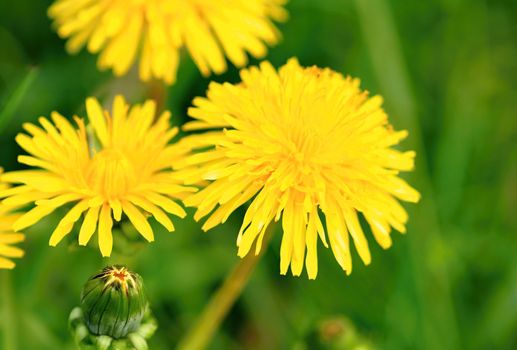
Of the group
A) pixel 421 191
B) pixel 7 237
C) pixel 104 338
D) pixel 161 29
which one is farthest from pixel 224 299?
pixel 421 191

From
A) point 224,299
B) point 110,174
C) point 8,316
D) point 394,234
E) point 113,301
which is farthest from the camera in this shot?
point 394,234

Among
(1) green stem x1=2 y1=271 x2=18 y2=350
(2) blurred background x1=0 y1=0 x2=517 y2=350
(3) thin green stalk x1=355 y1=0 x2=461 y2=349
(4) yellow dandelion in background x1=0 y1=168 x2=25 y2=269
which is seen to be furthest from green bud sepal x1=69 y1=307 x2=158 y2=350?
(3) thin green stalk x1=355 y1=0 x2=461 y2=349

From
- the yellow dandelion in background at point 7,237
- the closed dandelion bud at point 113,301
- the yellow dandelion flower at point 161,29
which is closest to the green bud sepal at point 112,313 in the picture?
the closed dandelion bud at point 113,301

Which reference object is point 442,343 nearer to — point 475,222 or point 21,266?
point 475,222

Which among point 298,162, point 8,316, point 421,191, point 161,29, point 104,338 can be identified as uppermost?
point 421,191

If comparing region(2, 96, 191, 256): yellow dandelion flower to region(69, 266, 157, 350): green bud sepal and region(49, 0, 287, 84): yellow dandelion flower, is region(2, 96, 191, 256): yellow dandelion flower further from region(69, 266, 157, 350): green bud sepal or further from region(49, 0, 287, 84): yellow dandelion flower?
region(49, 0, 287, 84): yellow dandelion flower

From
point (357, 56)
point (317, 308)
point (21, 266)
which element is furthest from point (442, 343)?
point (21, 266)

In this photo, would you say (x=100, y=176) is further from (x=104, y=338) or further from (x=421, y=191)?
(x=421, y=191)
